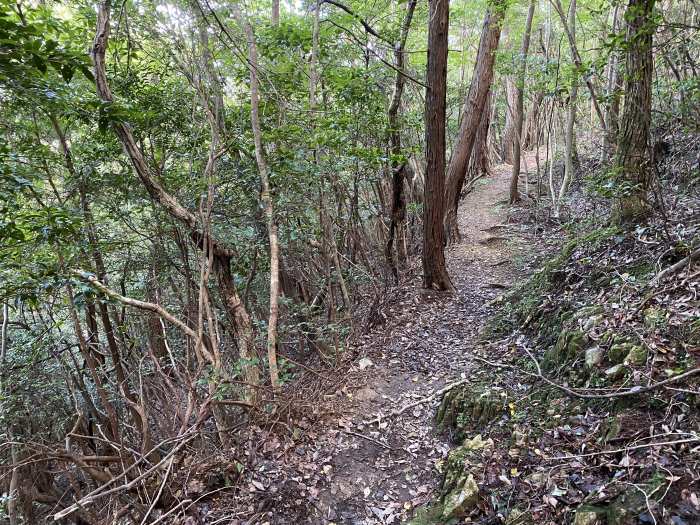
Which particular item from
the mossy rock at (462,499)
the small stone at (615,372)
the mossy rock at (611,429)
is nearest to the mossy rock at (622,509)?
the mossy rock at (611,429)

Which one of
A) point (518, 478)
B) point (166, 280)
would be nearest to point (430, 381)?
point (518, 478)

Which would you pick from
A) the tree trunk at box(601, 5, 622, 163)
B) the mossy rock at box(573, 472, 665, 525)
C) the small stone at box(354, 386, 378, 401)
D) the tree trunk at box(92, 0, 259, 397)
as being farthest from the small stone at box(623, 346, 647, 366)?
the tree trunk at box(601, 5, 622, 163)

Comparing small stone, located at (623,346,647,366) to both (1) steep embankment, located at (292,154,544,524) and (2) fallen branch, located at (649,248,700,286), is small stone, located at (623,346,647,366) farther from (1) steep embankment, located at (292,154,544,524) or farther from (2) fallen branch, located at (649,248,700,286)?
(1) steep embankment, located at (292,154,544,524)

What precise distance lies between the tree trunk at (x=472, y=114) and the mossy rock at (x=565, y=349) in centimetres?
518

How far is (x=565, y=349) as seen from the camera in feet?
11.1

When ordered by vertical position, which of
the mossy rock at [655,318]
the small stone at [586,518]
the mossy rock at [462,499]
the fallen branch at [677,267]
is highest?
the fallen branch at [677,267]

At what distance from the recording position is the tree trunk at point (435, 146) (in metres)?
5.45

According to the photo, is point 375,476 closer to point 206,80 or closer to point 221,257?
point 221,257

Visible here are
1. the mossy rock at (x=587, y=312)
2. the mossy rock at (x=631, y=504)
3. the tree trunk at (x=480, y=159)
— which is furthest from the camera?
the tree trunk at (x=480, y=159)

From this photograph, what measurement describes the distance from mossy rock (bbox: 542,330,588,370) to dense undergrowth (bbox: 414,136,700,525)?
0.01 m

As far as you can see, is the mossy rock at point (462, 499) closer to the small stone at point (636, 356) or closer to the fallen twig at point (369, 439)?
the fallen twig at point (369, 439)

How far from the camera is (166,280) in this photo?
20.5ft

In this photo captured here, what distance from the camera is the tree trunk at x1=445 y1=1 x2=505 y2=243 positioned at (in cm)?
789

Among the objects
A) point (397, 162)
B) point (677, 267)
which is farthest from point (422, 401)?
point (397, 162)
